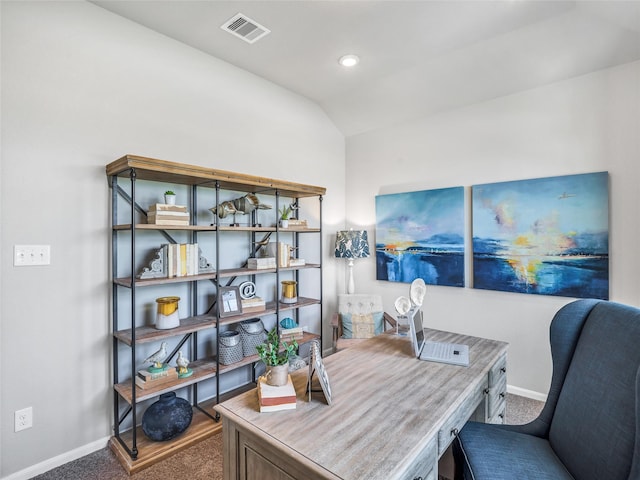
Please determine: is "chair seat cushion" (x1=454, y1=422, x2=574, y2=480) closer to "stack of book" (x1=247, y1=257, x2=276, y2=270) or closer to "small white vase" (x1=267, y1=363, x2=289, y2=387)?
"small white vase" (x1=267, y1=363, x2=289, y2=387)

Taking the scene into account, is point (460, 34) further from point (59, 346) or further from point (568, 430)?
point (59, 346)

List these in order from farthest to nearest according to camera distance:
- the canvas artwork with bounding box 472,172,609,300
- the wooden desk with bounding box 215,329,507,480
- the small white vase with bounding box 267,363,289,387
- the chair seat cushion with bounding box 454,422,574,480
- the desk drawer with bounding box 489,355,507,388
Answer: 1. the canvas artwork with bounding box 472,172,609,300
2. the desk drawer with bounding box 489,355,507,388
3. the small white vase with bounding box 267,363,289,387
4. the chair seat cushion with bounding box 454,422,574,480
5. the wooden desk with bounding box 215,329,507,480

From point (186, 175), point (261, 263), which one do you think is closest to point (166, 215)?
point (186, 175)

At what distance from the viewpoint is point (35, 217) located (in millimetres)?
2010

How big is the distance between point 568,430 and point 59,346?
2.74 metres

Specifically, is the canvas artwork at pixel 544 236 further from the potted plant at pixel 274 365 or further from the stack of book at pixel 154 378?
the stack of book at pixel 154 378

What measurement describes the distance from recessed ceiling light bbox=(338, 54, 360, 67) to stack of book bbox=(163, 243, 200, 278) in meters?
2.03

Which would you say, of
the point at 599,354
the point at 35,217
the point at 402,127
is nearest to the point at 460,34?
the point at 402,127

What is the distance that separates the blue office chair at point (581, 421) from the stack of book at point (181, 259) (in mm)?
1933

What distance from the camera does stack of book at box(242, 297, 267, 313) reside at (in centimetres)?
281

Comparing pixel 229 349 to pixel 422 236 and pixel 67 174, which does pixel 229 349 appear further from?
pixel 422 236

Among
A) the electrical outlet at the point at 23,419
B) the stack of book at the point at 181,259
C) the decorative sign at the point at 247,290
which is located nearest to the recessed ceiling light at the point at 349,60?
the stack of book at the point at 181,259

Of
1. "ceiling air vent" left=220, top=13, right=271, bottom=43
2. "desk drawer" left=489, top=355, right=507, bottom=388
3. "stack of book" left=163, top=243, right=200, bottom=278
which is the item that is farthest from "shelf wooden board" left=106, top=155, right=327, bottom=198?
"desk drawer" left=489, top=355, right=507, bottom=388

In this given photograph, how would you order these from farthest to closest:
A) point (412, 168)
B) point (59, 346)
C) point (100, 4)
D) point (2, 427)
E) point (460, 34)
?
point (412, 168) < point (460, 34) < point (100, 4) < point (59, 346) < point (2, 427)
